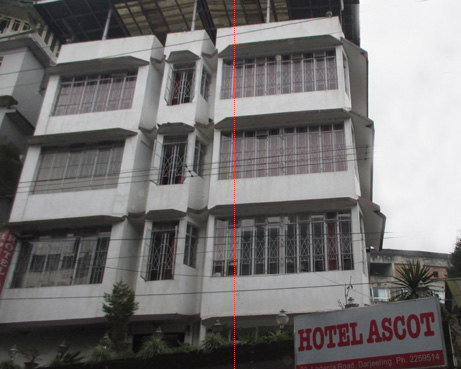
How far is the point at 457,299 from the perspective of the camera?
1138 cm

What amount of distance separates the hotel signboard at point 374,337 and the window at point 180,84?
11371 mm

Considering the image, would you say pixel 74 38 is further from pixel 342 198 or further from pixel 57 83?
pixel 342 198

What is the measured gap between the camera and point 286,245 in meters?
15.6

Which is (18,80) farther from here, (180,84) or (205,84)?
(205,84)

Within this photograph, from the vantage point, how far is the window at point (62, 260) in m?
16.7

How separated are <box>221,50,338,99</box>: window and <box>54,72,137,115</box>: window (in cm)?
408

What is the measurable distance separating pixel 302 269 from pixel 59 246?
28.9ft

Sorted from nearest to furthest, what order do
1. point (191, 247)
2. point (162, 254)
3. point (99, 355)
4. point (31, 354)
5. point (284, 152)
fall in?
point (99, 355)
point (31, 354)
point (162, 254)
point (191, 247)
point (284, 152)

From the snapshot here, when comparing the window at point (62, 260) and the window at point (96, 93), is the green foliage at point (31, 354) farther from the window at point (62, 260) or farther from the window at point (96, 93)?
the window at point (96, 93)

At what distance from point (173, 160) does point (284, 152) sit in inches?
162

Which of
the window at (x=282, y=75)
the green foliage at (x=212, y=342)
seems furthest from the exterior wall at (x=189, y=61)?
the green foliage at (x=212, y=342)

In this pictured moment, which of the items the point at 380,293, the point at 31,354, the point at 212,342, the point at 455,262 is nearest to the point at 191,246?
the point at 212,342

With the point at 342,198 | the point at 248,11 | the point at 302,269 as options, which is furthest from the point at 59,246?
the point at 248,11

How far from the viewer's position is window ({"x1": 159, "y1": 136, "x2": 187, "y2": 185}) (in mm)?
17516
